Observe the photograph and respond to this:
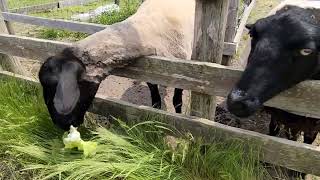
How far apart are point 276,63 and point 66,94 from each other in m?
1.83

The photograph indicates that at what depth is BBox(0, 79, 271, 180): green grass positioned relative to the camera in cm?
298

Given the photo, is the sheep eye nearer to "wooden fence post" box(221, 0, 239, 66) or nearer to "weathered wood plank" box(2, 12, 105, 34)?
"wooden fence post" box(221, 0, 239, 66)

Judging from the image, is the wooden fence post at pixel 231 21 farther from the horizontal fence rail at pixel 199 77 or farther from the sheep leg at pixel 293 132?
the horizontal fence rail at pixel 199 77

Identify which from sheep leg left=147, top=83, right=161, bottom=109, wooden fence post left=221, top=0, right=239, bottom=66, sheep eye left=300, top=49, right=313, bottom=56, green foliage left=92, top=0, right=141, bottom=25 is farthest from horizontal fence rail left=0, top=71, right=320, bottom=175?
green foliage left=92, top=0, right=141, bottom=25

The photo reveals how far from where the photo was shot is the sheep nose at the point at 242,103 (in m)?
2.74

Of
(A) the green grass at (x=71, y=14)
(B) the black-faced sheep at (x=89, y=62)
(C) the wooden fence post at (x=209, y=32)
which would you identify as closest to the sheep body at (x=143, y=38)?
(B) the black-faced sheep at (x=89, y=62)

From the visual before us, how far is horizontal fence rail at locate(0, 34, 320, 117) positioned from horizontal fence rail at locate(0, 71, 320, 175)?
28cm

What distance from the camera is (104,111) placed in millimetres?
3852

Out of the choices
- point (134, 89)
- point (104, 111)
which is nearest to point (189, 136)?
point (104, 111)

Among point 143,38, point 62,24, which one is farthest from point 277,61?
point 62,24

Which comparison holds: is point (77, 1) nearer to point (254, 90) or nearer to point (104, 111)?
point (104, 111)

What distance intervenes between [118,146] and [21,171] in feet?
3.44

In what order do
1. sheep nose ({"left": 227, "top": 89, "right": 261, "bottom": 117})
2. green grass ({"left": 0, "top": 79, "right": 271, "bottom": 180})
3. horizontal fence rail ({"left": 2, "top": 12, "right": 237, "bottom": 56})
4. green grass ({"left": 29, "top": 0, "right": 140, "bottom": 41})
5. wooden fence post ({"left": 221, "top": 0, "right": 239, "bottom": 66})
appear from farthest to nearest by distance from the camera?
green grass ({"left": 29, "top": 0, "right": 140, "bottom": 41})
horizontal fence rail ({"left": 2, "top": 12, "right": 237, "bottom": 56})
wooden fence post ({"left": 221, "top": 0, "right": 239, "bottom": 66})
green grass ({"left": 0, "top": 79, "right": 271, "bottom": 180})
sheep nose ({"left": 227, "top": 89, "right": 261, "bottom": 117})

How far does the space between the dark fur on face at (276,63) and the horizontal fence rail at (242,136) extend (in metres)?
0.34
